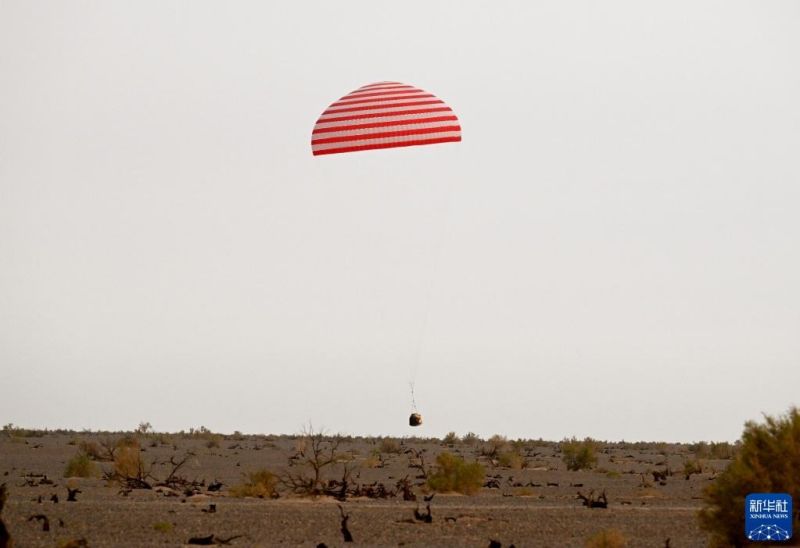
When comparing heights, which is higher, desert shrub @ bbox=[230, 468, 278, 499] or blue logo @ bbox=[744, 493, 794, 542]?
desert shrub @ bbox=[230, 468, 278, 499]

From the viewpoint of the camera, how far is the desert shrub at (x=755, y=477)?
20.8m

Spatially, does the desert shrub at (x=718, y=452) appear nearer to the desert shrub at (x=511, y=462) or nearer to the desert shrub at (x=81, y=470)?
the desert shrub at (x=511, y=462)

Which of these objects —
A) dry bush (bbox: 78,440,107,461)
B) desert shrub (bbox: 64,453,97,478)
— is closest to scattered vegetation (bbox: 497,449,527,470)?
dry bush (bbox: 78,440,107,461)

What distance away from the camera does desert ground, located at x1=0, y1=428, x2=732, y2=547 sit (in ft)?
74.3

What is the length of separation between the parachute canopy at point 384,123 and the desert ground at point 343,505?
23.8ft

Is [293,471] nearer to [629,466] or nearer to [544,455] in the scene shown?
[629,466]

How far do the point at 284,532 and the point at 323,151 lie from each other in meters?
12.1

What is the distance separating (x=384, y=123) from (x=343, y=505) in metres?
9.69

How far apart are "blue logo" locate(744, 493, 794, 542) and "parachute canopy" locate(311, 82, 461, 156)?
1443 centimetres

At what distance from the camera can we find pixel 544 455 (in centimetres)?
5409

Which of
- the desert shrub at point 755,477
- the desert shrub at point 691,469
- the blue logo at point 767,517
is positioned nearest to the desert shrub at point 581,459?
the desert shrub at point 691,469

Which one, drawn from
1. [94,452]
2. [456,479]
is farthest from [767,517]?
[94,452]

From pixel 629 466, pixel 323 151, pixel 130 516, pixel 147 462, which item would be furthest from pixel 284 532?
pixel 629 466

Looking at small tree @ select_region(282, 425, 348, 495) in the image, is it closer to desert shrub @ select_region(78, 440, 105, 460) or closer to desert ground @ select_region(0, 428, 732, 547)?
desert ground @ select_region(0, 428, 732, 547)
